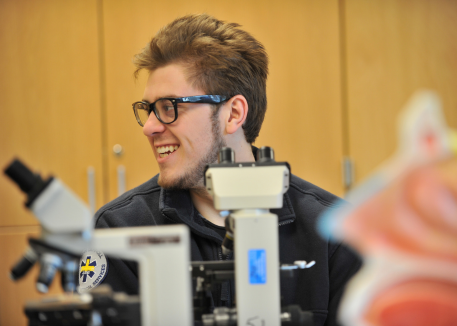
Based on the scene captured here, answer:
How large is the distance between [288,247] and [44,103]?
151 cm

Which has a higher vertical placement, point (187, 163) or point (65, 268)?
point (187, 163)

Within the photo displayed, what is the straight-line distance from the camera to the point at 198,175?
1413mm

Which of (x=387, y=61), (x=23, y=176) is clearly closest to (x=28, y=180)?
(x=23, y=176)

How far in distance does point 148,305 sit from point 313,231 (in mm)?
757

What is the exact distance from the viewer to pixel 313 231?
→ 1.35 m

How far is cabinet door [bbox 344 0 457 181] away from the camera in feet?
8.04

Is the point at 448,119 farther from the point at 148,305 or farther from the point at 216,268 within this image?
the point at 148,305

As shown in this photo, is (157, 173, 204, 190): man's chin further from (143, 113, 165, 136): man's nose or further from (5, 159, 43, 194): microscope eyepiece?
(5, 159, 43, 194): microscope eyepiece

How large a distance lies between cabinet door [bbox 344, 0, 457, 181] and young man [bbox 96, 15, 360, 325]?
1018mm

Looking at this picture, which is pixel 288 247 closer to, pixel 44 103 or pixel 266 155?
pixel 266 155

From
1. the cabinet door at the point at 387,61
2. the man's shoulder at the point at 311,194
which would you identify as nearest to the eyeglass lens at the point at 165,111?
the man's shoulder at the point at 311,194

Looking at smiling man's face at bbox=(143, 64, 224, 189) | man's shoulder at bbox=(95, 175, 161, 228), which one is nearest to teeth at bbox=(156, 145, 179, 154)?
smiling man's face at bbox=(143, 64, 224, 189)

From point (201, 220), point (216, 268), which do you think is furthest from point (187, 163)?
point (216, 268)

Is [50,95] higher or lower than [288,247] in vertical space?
higher
